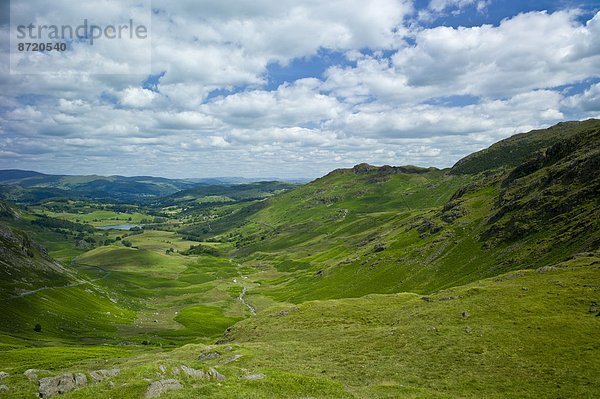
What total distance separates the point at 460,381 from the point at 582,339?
18.1m

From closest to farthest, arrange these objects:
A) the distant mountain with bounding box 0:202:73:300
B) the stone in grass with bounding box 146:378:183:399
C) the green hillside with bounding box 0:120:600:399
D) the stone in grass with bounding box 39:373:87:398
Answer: the stone in grass with bounding box 146:378:183:399, the stone in grass with bounding box 39:373:87:398, the green hillside with bounding box 0:120:600:399, the distant mountain with bounding box 0:202:73:300

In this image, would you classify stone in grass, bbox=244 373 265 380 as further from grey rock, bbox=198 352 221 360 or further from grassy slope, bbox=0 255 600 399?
grey rock, bbox=198 352 221 360

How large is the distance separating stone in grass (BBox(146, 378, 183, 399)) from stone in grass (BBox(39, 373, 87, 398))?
32.3 feet

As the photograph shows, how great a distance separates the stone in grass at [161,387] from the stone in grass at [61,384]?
9.84 m

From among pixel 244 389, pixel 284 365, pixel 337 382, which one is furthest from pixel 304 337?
pixel 244 389

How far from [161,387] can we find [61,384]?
1215 centimetres

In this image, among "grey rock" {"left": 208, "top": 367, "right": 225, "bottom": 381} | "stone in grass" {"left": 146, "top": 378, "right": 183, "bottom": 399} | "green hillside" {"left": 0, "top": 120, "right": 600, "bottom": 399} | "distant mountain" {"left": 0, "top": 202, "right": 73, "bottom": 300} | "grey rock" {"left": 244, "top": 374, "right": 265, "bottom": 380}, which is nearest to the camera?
"stone in grass" {"left": 146, "top": 378, "right": 183, "bottom": 399}

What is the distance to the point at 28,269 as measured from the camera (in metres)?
175

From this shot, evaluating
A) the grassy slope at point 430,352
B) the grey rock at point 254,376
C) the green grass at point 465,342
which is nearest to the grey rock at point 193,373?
the grassy slope at point 430,352

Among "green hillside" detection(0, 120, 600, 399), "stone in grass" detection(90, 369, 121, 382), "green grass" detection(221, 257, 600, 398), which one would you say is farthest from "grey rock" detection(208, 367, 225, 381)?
"stone in grass" detection(90, 369, 121, 382)

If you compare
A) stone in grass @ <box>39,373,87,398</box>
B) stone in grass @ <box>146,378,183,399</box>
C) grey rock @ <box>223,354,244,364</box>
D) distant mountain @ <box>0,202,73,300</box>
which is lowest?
distant mountain @ <box>0,202,73,300</box>

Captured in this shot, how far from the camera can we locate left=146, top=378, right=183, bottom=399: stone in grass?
38.0 m

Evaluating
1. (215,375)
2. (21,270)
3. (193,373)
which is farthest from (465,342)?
(21,270)

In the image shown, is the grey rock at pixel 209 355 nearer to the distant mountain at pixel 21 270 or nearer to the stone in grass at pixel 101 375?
the stone in grass at pixel 101 375
